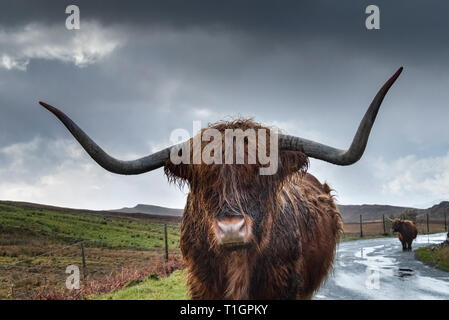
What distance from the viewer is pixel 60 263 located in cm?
1873

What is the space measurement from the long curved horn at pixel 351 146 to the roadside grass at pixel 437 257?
1080 centimetres

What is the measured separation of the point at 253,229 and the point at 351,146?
1201mm

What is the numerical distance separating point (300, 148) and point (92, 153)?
2120 mm

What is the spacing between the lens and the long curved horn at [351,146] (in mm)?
3449

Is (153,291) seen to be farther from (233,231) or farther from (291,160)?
(233,231)

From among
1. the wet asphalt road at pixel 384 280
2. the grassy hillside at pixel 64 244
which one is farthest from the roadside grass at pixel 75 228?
the wet asphalt road at pixel 384 280

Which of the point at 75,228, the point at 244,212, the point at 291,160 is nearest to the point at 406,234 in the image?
the point at 291,160

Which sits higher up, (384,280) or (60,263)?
(384,280)

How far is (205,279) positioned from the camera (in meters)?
4.15

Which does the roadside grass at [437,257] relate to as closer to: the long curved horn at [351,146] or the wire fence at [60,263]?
the wire fence at [60,263]

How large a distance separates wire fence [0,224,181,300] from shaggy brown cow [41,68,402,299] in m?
7.73

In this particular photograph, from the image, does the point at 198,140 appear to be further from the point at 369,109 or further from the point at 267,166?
the point at 369,109

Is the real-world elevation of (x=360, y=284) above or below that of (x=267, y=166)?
below
